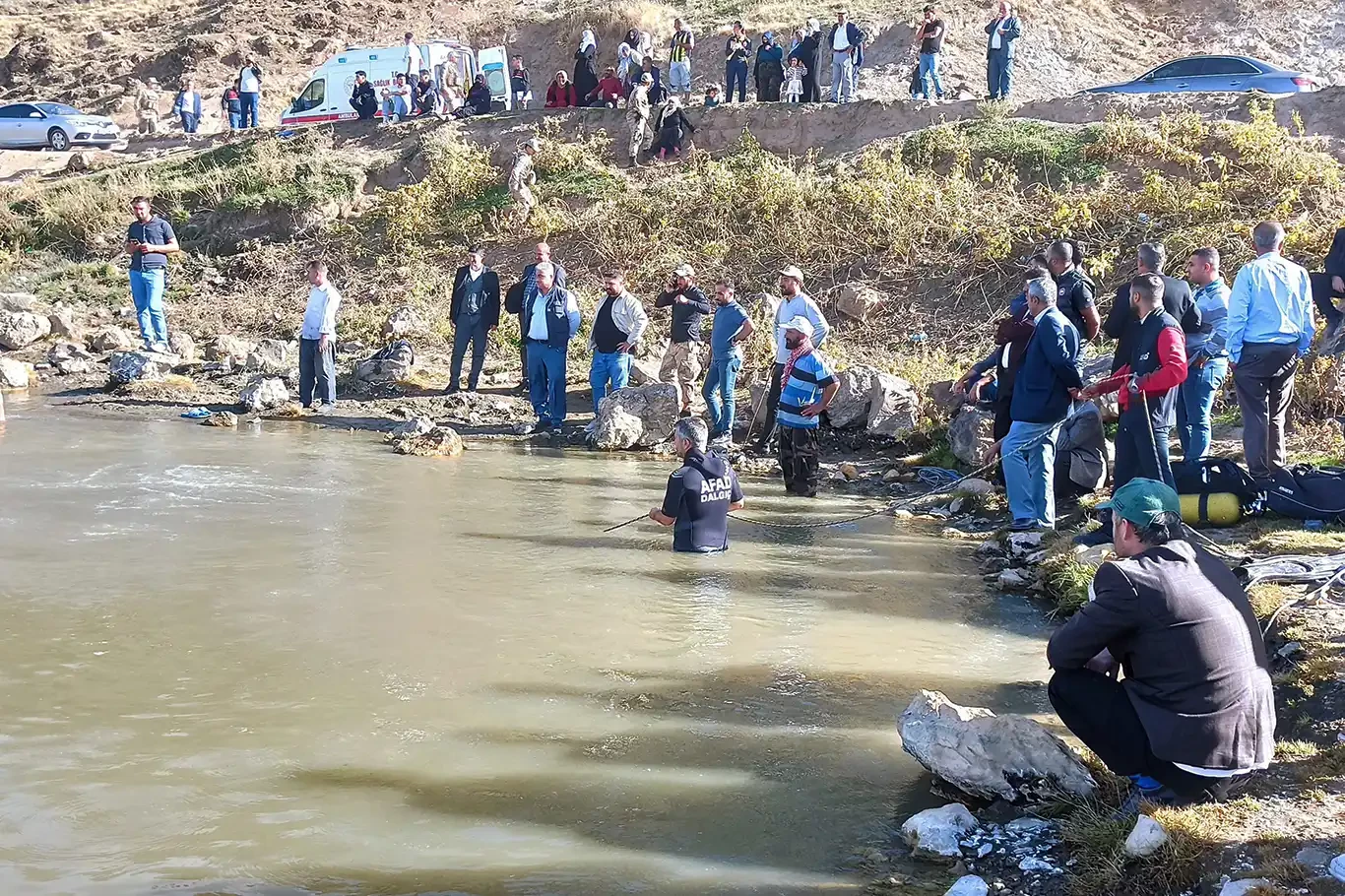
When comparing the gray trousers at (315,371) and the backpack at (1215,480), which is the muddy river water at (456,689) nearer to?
the backpack at (1215,480)

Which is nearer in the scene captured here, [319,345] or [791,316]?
[791,316]

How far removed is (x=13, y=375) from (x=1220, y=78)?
19.2 m

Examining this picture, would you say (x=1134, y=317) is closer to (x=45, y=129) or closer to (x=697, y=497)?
(x=697, y=497)

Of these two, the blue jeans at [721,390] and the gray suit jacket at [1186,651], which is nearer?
the gray suit jacket at [1186,651]

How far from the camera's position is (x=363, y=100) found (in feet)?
87.7

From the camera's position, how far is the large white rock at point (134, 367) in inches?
647

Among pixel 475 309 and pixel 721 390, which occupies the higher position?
pixel 475 309

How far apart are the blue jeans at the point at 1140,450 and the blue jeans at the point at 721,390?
5.15 meters

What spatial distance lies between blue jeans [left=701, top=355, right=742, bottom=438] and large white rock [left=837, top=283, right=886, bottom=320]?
4.57 meters

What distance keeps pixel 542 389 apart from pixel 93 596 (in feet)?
23.3

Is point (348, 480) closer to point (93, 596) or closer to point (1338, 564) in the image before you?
point (93, 596)

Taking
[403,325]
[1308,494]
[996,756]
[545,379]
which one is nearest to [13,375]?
[403,325]

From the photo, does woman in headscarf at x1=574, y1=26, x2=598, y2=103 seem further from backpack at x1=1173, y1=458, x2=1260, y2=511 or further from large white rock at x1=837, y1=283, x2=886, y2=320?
backpack at x1=1173, y1=458, x2=1260, y2=511

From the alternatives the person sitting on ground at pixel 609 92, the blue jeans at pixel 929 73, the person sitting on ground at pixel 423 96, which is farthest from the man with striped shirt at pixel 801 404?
the person sitting on ground at pixel 423 96
